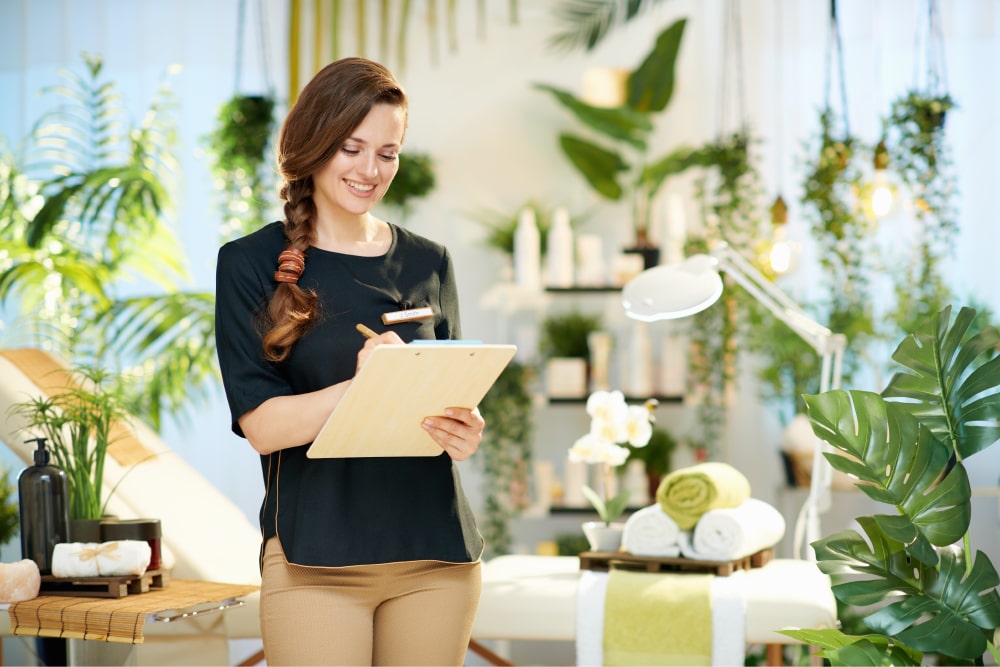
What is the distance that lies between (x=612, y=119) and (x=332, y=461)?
304 cm

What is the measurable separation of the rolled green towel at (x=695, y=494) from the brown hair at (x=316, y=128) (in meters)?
1.34

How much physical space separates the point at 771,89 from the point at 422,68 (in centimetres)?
146

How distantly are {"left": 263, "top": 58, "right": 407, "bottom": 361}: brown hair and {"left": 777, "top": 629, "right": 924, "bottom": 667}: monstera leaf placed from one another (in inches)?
36.5

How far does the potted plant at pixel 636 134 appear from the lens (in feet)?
13.8

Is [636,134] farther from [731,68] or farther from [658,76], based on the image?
[731,68]

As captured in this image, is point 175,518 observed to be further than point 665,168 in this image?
No

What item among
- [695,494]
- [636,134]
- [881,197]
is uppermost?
[636,134]

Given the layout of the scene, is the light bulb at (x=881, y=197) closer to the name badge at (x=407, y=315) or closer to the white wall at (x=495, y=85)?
the white wall at (x=495, y=85)

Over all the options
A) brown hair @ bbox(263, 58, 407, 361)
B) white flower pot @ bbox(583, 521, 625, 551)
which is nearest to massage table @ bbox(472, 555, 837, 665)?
white flower pot @ bbox(583, 521, 625, 551)

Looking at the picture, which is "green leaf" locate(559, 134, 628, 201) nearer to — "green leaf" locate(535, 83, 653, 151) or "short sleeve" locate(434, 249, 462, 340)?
"green leaf" locate(535, 83, 653, 151)

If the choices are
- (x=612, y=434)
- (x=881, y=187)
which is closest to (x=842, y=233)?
(x=881, y=187)

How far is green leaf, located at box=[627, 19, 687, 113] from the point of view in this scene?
13.9 feet

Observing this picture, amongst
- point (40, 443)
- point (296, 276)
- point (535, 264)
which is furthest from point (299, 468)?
point (535, 264)

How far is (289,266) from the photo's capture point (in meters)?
1.45
